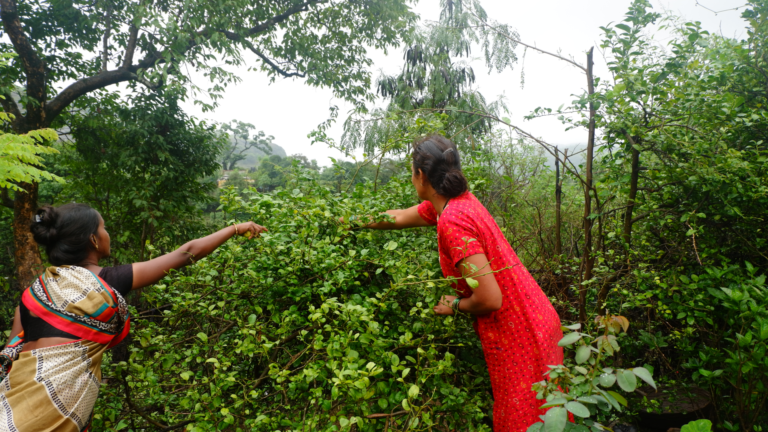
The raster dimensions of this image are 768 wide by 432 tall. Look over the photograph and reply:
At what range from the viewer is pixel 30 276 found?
7.39 metres

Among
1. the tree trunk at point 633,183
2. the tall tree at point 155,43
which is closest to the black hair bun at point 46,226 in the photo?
A: the tree trunk at point 633,183

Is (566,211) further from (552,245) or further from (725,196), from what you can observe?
(725,196)

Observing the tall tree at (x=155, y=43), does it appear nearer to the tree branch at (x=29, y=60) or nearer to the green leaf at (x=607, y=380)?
the tree branch at (x=29, y=60)

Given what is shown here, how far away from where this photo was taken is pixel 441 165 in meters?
1.83

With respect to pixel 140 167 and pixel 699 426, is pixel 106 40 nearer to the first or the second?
pixel 140 167

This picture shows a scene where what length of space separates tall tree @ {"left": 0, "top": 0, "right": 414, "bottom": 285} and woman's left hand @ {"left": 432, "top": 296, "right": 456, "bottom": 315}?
771 centimetres

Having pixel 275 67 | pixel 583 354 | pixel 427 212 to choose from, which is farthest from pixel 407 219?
pixel 275 67

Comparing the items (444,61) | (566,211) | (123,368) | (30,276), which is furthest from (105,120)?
(444,61)

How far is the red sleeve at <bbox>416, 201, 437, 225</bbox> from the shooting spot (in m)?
2.08

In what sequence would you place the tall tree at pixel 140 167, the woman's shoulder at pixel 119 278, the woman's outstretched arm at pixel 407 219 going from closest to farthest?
the woman's shoulder at pixel 119 278 < the woman's outstretched arm at pixel 407 219 < the tall tree at pixel 140 167

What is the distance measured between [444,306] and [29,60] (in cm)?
989

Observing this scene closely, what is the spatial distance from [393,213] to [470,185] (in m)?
0.49

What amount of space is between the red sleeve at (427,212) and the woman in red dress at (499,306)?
26 centimetres

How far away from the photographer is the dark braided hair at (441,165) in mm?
1803
